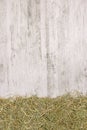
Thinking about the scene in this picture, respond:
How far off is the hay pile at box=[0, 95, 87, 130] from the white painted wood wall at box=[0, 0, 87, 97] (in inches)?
5.8

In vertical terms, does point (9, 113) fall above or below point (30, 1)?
below

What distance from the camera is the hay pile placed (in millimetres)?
2738

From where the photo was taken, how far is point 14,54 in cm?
313

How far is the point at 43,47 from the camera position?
3111 mm

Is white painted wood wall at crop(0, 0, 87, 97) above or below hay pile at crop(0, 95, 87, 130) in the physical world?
above

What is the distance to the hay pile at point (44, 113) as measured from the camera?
8.98 feet

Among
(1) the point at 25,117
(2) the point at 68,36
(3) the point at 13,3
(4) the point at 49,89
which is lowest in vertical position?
(1) the point at 25,117

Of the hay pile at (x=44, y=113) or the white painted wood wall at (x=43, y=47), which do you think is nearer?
the hay pile at (x=44, y=113)

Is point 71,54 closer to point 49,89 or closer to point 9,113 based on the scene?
point 49,89

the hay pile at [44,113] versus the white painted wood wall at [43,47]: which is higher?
the white painted wood wall at [43,47]

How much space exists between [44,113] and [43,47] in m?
0.70

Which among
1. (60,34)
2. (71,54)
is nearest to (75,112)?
(71,54)

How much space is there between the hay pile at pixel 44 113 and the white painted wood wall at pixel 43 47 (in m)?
0.15

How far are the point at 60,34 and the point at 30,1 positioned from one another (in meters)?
0.47
